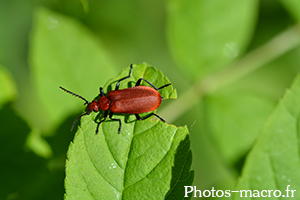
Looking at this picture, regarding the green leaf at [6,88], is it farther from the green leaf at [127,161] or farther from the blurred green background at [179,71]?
the green leaf at [127,161]

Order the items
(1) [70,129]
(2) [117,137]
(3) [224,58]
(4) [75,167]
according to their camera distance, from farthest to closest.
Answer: (3) [224,58]
(1) [70,129]
(2) [117,137]
(4) [75,167]

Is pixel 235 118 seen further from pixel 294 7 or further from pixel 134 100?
pixel 294 7

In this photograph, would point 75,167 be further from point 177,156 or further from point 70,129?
point 70,129

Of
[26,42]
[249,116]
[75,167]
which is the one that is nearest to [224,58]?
[249,116]

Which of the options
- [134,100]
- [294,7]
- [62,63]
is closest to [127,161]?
[134,100]

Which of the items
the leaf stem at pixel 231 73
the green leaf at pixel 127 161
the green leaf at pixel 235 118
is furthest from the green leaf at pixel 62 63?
the green leaf at pixel 235 118

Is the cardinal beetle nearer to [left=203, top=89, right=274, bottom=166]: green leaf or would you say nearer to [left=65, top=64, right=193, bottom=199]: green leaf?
[left=65, top=64, right=193, bottom=199]: green leaf
